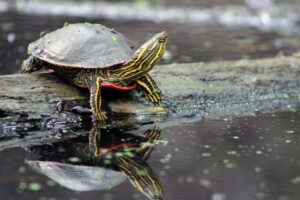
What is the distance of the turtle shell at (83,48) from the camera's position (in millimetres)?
5625

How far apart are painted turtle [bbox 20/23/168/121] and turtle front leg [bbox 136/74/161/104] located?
13cm

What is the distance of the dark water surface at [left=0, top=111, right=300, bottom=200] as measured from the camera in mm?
4371

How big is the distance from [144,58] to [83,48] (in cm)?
51

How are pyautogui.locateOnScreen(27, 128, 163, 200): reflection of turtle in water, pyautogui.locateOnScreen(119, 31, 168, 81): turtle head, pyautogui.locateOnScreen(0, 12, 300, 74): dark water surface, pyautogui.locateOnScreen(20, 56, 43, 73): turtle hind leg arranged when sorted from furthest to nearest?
1. pyautogui.locateOnScreen(0, 12, 300, 74): dark water surface
2. pyautogui.locateOnScreen(20, 56, 43, 73): turtle hind leg
3. pyautogui.locateOnScreen(119, 31, 168, 81): turtle head
4. pyautogui.locateOnScreen(27, 128, 163, 200): reflection of turtle in water

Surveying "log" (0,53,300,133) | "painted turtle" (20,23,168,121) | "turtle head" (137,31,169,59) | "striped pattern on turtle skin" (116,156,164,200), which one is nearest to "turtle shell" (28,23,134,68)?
"painted turtle" (20,23,168,121)

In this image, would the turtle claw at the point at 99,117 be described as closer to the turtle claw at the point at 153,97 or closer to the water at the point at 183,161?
the water at the point at 183,161

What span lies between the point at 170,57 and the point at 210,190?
4.67 m

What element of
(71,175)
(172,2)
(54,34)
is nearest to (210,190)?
(71,175)

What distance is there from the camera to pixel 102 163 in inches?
194

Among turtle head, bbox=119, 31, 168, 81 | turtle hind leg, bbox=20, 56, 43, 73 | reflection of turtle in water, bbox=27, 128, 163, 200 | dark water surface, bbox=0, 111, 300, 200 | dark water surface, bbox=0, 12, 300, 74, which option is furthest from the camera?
dark water surface, bbox=0, 12, 300, 74

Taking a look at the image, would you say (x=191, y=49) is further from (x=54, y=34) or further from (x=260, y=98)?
(x=54, y=34)

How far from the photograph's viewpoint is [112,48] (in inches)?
226

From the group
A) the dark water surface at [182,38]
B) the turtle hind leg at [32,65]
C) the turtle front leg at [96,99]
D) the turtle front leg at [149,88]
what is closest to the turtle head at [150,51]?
the turtle front leg at [149,88]

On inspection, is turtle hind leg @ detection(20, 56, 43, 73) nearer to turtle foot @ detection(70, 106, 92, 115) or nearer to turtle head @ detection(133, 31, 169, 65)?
turtle foot @ detection(70, 106, 92, 115)
